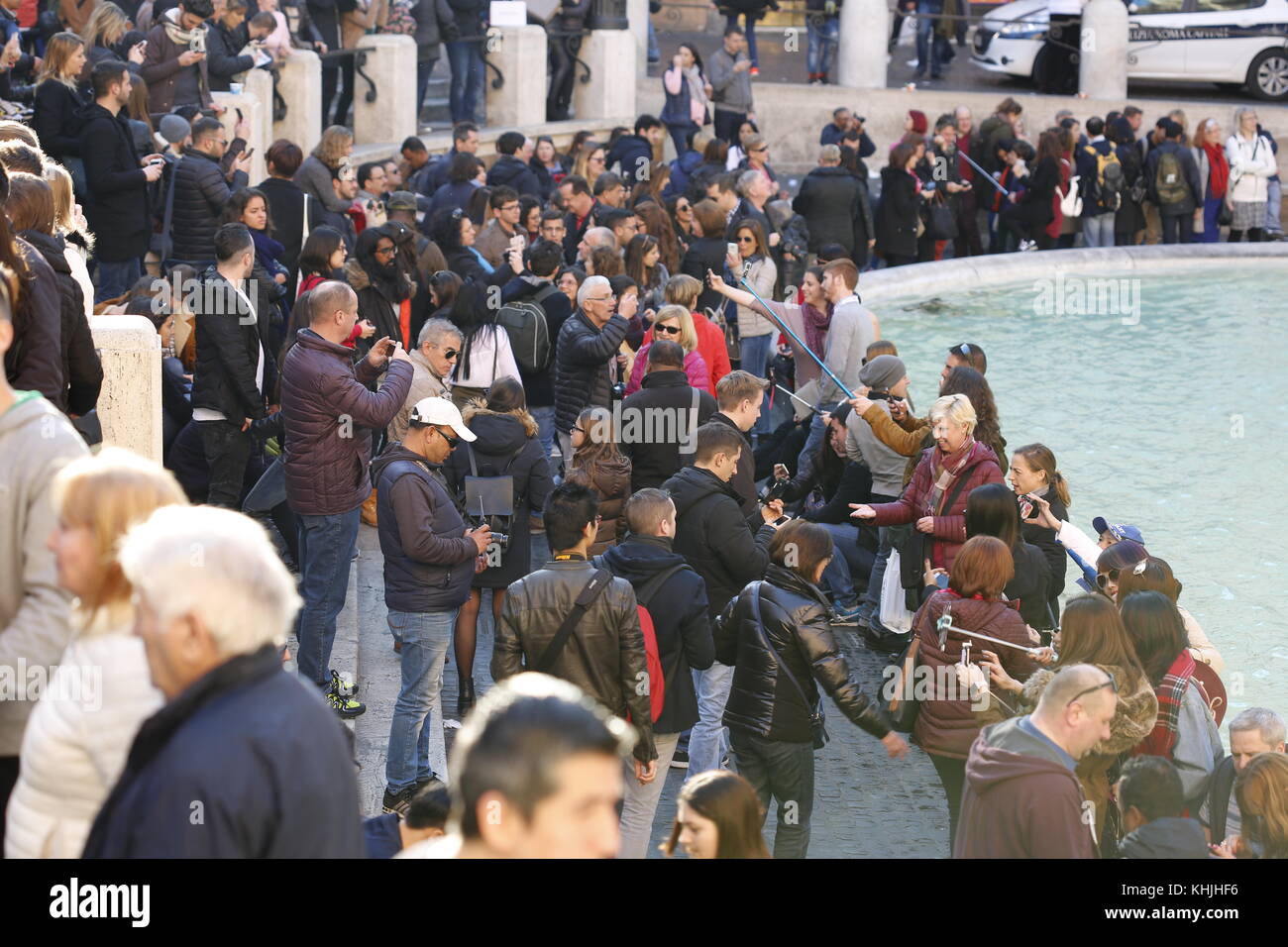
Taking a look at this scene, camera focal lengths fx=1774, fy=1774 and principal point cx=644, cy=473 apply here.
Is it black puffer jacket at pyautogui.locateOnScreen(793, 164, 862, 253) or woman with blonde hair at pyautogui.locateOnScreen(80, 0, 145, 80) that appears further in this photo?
black puffer jacket at pyautogui.locateOnScreen(793, 164, 862, 253)

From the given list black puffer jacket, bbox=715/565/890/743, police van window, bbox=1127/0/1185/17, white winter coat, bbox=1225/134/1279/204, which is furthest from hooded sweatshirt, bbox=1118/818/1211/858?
police van window, bbox=1127/0/1185/17

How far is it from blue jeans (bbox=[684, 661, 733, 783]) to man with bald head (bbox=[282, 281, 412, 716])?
5.00 ft

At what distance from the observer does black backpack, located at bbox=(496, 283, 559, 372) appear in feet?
31.9

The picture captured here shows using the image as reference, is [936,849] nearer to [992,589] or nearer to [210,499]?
[992,589]

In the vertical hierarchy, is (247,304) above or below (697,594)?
above

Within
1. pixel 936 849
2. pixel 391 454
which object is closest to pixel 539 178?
pixel 391 454

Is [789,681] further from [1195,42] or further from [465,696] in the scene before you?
[1195,42]

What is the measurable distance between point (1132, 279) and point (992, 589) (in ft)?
41.7

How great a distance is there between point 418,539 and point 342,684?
110 cm

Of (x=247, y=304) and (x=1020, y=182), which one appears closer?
(x=247, y=304)

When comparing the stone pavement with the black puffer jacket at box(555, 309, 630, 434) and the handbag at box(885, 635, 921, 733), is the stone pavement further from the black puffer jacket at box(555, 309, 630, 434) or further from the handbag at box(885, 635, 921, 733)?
the black puffer jacket at box(555, 309, 630, 434)

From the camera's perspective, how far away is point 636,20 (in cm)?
2336

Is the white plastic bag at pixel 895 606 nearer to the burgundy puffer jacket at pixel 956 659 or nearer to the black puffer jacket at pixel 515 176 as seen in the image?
the burgundy puffer jacket at pixel 956 659

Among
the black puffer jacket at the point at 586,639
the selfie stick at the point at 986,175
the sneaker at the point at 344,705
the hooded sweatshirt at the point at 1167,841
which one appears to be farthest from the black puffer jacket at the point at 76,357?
the selfie stick at the point at 986,175
